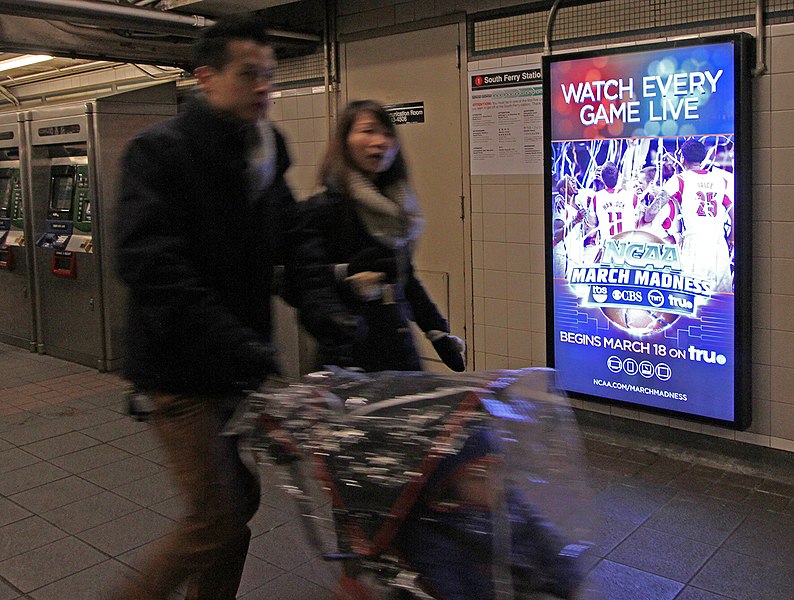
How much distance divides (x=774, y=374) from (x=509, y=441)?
9.46ft

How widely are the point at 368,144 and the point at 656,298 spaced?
217cm

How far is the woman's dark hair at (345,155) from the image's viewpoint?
10.1 ft

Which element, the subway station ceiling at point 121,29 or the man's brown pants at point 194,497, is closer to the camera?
the man's brown pants at point 194,497

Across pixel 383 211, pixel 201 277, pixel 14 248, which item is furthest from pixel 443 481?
pixel 14 248

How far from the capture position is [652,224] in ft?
14.9

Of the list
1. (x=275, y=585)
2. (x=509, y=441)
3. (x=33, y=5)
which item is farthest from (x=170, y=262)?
(x=33, y=5)

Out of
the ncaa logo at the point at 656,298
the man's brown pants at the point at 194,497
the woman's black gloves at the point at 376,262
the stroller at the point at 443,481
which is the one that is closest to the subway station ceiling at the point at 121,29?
the ncaa logo at the point at 656,298

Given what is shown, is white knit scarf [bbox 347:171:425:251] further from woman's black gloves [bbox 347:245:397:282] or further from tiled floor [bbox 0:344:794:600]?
tiled floor [bbox 0:344:794:600]

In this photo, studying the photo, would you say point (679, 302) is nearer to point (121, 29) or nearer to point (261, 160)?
point (261, 160)

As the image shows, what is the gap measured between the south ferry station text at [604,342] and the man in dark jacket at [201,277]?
2.79 meters

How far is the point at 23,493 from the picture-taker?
14.4 feet

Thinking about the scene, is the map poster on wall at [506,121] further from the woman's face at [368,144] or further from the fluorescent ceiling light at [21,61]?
the fluorescent ceiling light at [21,61]

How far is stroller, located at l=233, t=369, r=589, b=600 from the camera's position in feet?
6.40

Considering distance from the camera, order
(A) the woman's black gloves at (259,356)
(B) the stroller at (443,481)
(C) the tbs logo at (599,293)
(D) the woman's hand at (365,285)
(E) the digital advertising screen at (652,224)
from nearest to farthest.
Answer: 1. (B) the stroller at (443,481)
2. (A) the woman's black gloves at (259,356)
3. (D) the woman's hand at (365,285)
4. (E) the digital advertising screen at (652,224)
5. (C) the tbs logo at (599,293)
